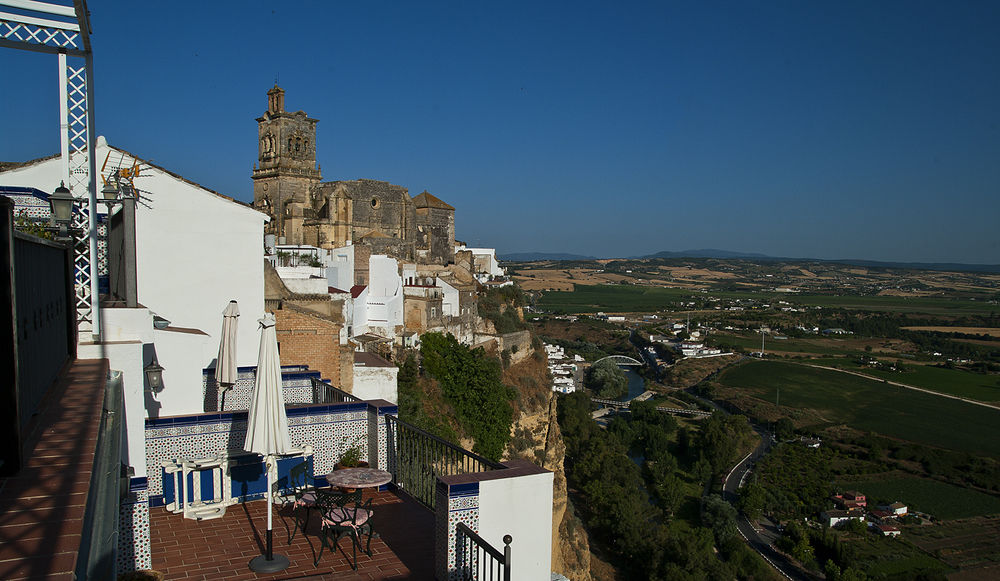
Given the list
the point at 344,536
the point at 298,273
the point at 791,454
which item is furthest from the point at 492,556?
the point at 791,454

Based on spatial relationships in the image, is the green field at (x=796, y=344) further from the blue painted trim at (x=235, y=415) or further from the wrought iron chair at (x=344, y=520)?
the wrought iron chair at (x=344, y=520)

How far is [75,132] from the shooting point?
245 inches

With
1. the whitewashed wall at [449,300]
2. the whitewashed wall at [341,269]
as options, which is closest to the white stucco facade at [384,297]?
the whitewashed wall at [341,269]

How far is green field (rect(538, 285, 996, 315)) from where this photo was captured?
15212 centimetres

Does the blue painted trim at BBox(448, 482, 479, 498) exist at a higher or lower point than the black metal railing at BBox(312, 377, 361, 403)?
higher

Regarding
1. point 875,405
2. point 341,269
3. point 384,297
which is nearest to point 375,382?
point 341,269

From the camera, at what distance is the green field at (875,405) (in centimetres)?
6769

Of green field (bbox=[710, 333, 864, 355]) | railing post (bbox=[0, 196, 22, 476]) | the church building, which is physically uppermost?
the church building

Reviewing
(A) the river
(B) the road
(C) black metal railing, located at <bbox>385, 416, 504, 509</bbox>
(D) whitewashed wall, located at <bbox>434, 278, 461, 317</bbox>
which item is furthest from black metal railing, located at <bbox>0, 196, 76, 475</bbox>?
(A) the river

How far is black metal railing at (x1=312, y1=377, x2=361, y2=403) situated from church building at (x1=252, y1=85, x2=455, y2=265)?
30.8 meters

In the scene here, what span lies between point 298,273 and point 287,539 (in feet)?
60.4

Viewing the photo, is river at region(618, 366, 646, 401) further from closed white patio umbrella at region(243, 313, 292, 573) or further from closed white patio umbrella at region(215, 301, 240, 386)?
closed white patio umbrella at region(243, 313, 292, 573)

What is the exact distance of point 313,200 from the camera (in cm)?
4222

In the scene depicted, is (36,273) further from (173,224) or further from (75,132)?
(173,224)
